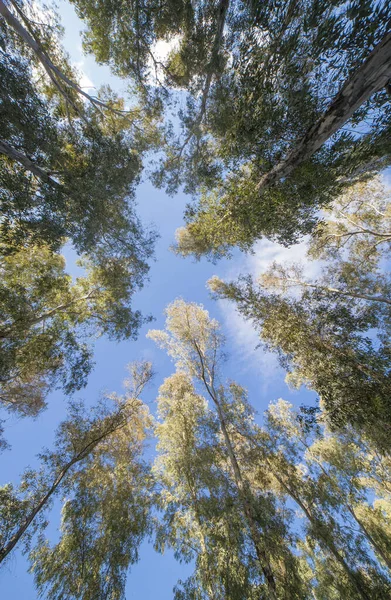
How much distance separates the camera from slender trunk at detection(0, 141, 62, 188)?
223 inches

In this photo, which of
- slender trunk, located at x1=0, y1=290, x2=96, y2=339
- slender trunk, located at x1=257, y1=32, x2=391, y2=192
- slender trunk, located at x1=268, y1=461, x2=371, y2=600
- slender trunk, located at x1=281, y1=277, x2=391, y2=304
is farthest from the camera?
slender trunk, located at x1=281, y1=277, x2=391, y2=304

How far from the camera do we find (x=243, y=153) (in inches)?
253

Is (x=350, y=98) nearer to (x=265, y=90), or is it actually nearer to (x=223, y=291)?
(x=265, y=90)

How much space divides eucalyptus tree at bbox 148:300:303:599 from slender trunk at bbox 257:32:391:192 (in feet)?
29.3

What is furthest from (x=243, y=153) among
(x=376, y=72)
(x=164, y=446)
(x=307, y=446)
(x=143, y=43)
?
(x=307, y=446)

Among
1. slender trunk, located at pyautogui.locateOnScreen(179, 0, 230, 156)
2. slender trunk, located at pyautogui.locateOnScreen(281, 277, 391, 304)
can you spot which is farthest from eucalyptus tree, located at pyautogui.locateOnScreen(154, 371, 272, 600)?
slender trunk, located at pyautogui.locateOnScreen(179, 0, 230, 156)

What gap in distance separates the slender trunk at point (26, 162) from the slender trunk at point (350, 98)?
23.0 ft

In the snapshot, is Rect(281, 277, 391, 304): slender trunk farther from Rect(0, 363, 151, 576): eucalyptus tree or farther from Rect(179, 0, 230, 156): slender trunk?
Rect(0, 363, 151, 576): eucalyptus tree

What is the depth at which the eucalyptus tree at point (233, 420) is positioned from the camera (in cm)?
547

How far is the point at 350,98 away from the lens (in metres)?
4.35

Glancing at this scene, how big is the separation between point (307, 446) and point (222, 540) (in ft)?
23.4

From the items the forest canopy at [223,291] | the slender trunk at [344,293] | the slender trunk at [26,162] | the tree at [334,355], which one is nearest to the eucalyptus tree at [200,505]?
the forest canopy at [223,291]

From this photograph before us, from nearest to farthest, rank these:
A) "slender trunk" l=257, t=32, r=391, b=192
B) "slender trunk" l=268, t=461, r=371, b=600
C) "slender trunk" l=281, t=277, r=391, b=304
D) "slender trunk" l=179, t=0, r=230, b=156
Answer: "slender trunk" l=257, t=32, r=391, b=192 < "slender trunk" l=179, t=0, r=230, b=156 < "slender trunk" l=268, t=461, r=371, b=600 < "slender trunk" l=281, t=277, r=391, b=304

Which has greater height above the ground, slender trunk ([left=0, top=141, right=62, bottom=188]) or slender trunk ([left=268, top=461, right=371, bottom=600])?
slender trunk ([left=0, top=141, right=62, bottom=188])
